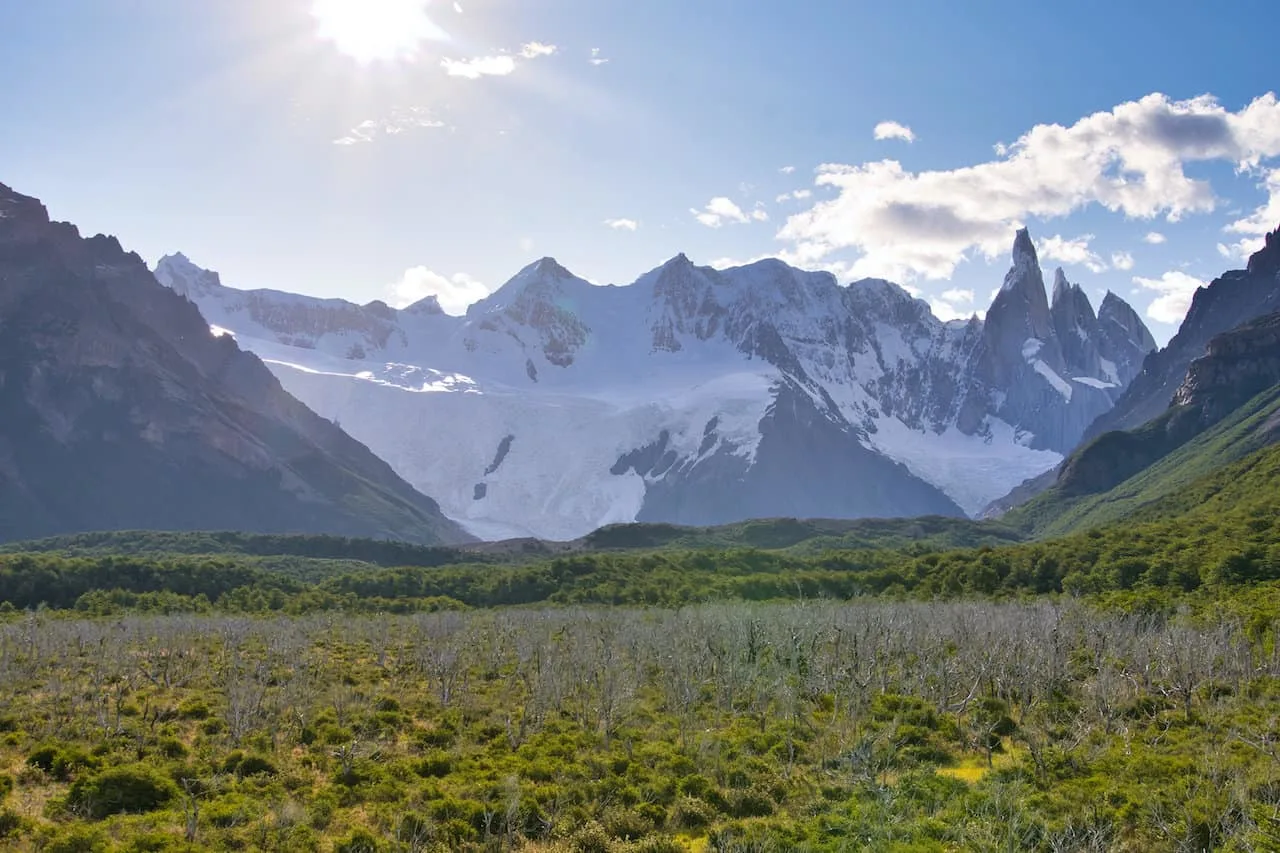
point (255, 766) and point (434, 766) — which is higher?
point (434, 766)

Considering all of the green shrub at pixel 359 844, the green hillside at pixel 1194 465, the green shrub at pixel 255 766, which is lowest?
the green shrub at pixel 255 766

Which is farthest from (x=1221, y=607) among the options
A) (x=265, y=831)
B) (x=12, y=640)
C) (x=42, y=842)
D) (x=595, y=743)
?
(x=12, y=640)

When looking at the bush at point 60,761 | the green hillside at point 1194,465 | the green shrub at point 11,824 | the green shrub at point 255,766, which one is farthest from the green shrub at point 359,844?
the green hillside at point 1194,465

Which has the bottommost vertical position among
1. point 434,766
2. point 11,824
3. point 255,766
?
point 255,766

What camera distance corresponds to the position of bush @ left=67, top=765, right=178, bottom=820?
3134 cm

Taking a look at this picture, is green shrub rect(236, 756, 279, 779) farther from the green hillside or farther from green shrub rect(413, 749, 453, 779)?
the green hillside

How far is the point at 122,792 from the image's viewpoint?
32.2 metres

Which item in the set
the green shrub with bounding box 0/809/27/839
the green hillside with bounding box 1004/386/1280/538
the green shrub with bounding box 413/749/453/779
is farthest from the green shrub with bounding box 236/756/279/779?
the green hillside with bounding box 1004/386/1280/538

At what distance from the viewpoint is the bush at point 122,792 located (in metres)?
31.3

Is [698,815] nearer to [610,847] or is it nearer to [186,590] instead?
[610,847]

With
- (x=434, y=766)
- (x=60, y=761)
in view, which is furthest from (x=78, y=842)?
(x=434, y=766)

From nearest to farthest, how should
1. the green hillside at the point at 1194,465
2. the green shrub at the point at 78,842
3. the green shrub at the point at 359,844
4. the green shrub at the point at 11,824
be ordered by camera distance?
the green shrub at the point at 78,842
the green shrub at the point at 11,824
the green shrub at the point at 359,844
the green hillside at the point at 1194,465

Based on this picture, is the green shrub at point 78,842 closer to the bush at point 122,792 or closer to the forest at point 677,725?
the forest at point 677,725

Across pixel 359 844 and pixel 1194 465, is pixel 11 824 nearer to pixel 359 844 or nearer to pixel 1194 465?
pixel 359 844
